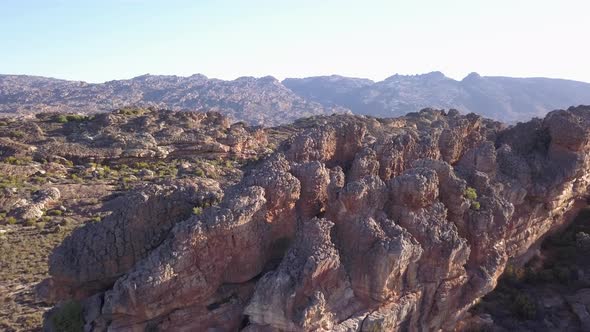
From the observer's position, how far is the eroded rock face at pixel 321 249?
10.2 metres

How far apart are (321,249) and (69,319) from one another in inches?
246

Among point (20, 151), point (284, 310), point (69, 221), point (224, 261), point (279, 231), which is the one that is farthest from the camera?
point (20, 151)

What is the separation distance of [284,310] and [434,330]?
18.2 ft

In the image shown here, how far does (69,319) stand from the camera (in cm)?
1078

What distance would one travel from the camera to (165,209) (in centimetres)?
1262

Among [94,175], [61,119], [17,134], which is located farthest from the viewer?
[61,119]

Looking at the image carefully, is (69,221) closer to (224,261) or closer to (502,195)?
(224,261)

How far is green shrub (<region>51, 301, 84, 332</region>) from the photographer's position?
1073cm

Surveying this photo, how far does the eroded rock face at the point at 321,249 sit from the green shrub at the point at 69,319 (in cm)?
29

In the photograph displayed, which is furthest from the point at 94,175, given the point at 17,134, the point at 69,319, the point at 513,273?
the point at 513,273

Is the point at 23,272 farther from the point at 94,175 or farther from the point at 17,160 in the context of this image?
the point at 17,160

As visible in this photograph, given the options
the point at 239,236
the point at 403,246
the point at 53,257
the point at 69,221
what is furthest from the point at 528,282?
the point at 69,221

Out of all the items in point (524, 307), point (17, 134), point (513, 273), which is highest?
point (17, 134)

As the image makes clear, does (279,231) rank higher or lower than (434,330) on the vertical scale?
higher
